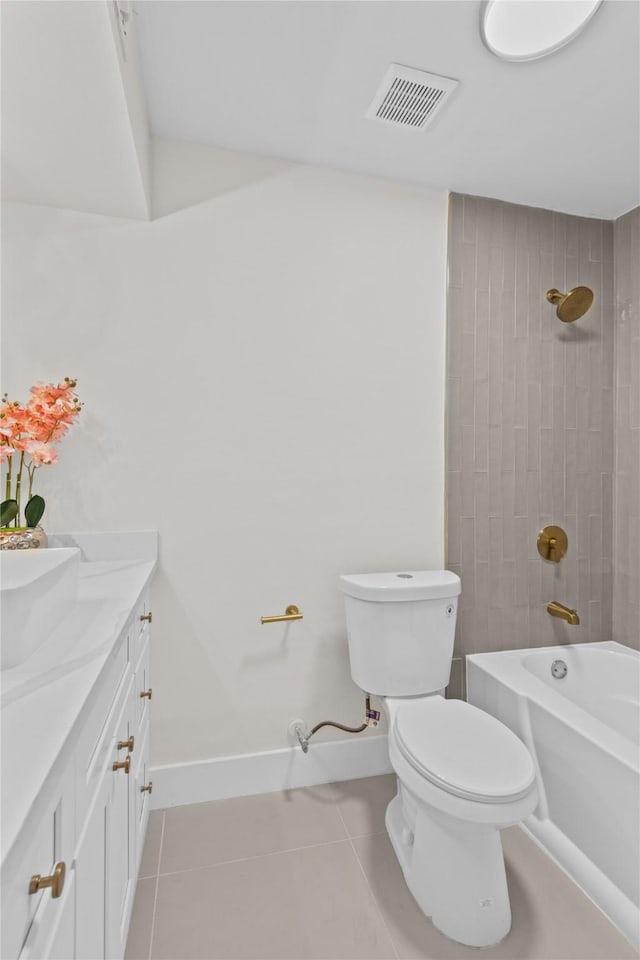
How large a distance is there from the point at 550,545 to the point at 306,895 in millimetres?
1522

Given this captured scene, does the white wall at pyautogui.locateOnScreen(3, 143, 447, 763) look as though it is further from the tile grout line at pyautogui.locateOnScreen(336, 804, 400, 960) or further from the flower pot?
the tile grout line at pyautogui.locateOnScreen(336, 804, 400, 960)

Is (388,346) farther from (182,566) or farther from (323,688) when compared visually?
(323,688)

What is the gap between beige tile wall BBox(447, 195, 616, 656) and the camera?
1964 mm

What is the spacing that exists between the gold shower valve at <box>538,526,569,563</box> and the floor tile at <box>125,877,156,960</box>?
1797mm

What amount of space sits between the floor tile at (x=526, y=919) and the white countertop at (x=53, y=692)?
3.59ft

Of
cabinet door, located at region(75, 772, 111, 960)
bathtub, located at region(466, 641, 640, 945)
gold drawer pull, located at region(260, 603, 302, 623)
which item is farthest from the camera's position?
gold drawer pull, located at region(260, 603, 302, 623)

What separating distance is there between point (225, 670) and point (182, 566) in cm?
41

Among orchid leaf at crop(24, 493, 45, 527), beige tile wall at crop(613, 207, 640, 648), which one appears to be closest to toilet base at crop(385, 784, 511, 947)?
beige tile wall at crop(613, 207, 640, 648)

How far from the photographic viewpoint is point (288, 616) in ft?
5.72

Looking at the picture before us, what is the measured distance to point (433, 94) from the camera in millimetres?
1463

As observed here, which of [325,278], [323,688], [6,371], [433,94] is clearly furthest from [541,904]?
[433,94]

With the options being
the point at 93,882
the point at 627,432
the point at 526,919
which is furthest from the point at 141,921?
the point at 627,432

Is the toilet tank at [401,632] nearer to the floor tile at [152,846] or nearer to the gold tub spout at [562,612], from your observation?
the gold tub spout at [562,612]

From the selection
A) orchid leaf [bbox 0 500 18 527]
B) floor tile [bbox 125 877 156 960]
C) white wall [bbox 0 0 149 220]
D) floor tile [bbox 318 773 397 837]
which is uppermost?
white wall [bbox 0 0 149 220]
